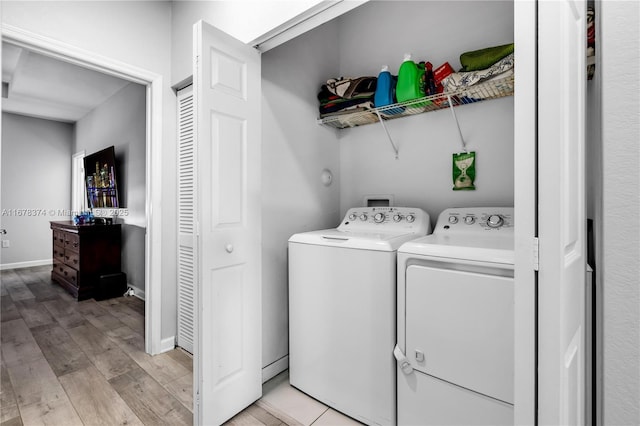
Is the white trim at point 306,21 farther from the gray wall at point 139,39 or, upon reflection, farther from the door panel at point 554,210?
the gray wall at point 139,39

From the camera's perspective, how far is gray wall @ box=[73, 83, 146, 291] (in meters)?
3.72

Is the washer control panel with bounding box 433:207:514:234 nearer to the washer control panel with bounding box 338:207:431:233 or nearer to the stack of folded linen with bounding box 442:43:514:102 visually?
the washer control panel with bounding box 338:207:431:233

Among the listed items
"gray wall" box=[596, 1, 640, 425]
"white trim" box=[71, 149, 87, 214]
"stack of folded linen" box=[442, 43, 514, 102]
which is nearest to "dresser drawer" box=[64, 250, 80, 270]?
"white trim" box=[71, 149, 87, 214]

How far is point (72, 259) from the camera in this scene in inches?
154

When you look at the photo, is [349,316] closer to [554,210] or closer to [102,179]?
[554,210]

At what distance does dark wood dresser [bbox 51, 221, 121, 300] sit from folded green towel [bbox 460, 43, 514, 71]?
4.28m

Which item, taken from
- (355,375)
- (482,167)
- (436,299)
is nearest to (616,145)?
(436,299)

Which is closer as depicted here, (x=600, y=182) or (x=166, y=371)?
(x=600, y=182)

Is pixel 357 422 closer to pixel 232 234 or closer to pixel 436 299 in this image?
pixel 436 299

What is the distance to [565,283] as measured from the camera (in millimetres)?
716

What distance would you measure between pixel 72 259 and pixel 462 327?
4551mm

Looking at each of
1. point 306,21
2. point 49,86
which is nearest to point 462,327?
point 306,21

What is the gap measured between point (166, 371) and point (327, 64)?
2.53 metres

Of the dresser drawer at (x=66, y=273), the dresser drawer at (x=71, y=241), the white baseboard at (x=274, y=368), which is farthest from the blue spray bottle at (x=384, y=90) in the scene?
the dresser drawer at (x=66, y=273)
